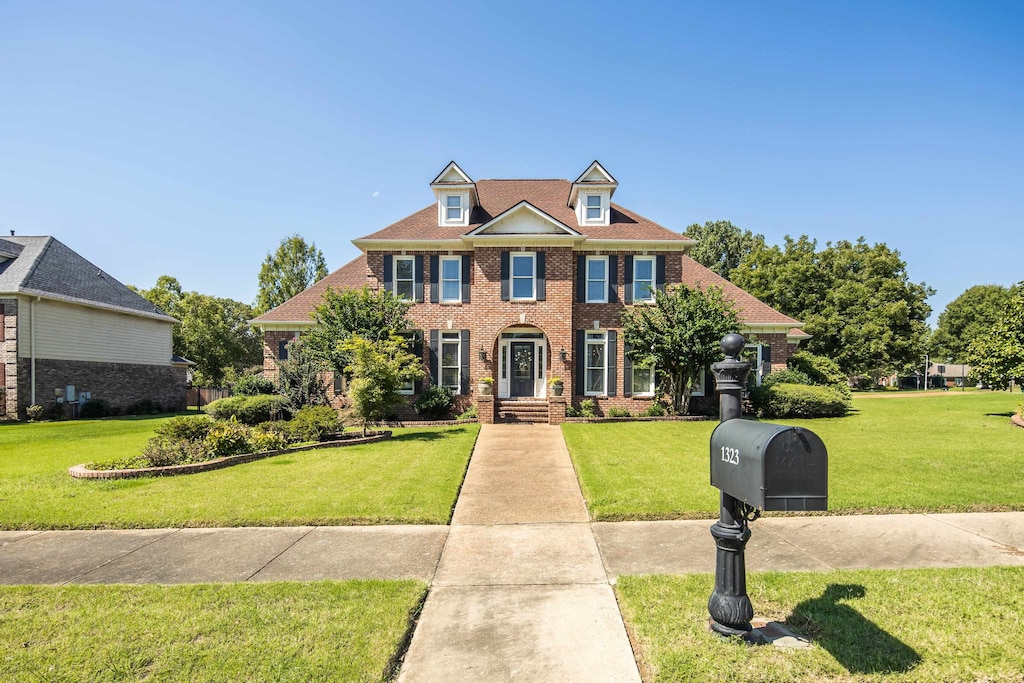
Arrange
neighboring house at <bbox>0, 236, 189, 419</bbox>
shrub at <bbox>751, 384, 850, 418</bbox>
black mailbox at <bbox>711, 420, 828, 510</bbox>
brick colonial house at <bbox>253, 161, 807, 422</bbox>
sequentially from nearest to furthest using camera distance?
black mailbox at <bbox>711, 420, 828, 510</bbox> < shrub at <bbox>751, 384, 850, 418</bbox> < brick colonial house at <bbox>253, 161, 807, 422</bbox> < neighboring house at <bbox>0, 236, 189, 419</bbox>

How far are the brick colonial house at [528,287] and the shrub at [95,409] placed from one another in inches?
598

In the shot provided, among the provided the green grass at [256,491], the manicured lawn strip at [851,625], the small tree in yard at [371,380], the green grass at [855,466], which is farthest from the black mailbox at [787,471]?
the small tree in yard at [371,380]

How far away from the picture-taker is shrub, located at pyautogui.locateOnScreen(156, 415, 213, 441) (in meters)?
11.2

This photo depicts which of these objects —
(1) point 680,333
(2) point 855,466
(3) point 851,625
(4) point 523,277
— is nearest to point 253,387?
(4) point 523,277

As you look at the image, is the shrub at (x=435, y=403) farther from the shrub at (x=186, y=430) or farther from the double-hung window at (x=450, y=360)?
the shrub at (x=186, y=430)

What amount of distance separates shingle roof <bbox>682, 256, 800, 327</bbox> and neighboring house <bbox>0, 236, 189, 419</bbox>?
2686 cm

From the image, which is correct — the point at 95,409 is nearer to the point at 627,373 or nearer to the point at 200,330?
the point at 200,330

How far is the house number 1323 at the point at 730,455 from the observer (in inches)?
129

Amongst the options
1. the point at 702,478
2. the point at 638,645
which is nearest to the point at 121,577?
the point at 638,645

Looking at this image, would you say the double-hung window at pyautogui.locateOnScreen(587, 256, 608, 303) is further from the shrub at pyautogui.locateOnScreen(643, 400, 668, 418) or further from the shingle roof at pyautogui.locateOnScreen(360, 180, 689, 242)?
the shrub at pyautogui.locateOnScreen(643, 400, 668, 418)

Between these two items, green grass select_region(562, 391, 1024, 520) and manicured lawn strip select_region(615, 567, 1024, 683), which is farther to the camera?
green grass select_region(562, 391, 1024, 520)

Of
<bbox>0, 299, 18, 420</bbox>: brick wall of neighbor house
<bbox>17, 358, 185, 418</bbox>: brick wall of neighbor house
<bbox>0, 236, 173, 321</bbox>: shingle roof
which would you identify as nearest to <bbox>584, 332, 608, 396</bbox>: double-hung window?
<bbox>0, 236, 173, 321</bbox>: shingle roof

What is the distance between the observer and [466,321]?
1959cm

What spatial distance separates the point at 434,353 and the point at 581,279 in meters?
6.11
